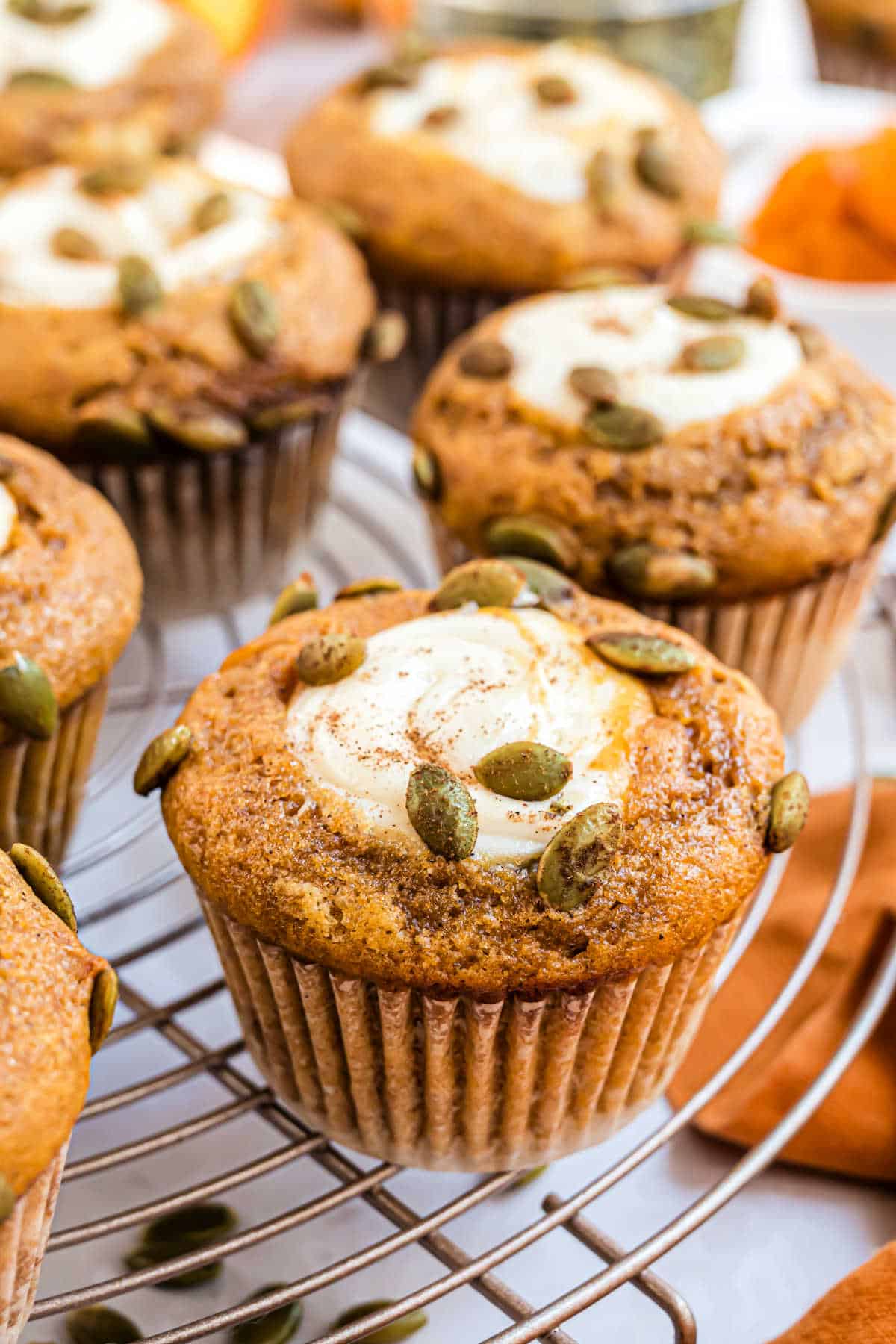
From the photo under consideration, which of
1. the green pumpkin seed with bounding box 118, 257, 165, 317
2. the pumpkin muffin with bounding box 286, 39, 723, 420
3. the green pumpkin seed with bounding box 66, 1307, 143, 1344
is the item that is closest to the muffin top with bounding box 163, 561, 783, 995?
the green pumpkin seed with bounding box 66, 1307, 143, 1344

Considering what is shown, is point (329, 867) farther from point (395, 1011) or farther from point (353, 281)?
point (353, 281)

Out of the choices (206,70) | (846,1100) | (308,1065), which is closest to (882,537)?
(846,1100)

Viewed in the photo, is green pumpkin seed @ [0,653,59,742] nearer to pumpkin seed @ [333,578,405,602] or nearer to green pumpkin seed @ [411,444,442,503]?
pumpkin seed @ [333,578,405,602]

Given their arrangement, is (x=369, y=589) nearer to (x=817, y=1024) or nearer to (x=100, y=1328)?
(x=817, y=1024)

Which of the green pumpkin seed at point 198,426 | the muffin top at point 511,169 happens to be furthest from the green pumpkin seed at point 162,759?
the muffin top at point 511,169

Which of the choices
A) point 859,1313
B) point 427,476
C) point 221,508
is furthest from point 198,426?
point 859,1313

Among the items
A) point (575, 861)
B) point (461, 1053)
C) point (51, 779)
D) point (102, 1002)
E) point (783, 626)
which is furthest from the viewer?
point (783, 626)

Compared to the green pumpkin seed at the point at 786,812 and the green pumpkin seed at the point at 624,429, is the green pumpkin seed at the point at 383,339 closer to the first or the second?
the green pumpkin seed at the point at 624,429

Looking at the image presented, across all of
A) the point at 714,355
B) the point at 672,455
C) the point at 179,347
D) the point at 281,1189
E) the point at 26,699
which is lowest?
the point at 281,1189
